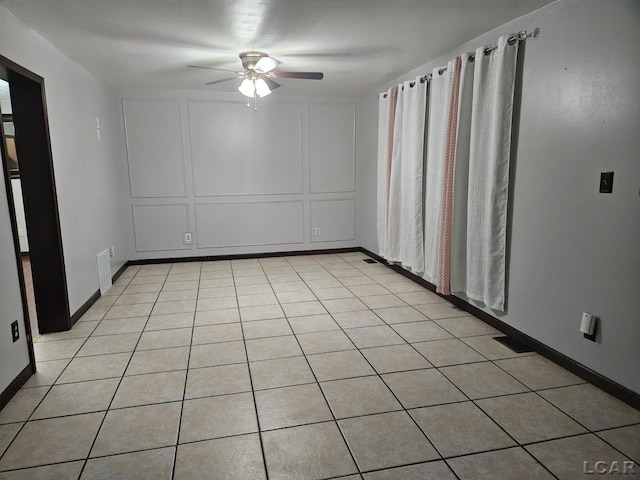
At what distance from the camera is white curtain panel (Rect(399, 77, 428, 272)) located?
13.4 ft

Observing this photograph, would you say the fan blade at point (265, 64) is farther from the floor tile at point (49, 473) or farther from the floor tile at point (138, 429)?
the floor tile at point (49, 473)

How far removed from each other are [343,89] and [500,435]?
14.9 feet

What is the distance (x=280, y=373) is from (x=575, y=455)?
1598 mm

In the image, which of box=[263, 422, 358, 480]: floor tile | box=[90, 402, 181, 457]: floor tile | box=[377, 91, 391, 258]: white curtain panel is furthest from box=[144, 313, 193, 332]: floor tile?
box=[377, 91, 391, 258]: white curtain panel

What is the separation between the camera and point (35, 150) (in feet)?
9.99

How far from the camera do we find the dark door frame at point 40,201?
2990 mm

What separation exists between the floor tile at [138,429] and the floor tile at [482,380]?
63.8 inches

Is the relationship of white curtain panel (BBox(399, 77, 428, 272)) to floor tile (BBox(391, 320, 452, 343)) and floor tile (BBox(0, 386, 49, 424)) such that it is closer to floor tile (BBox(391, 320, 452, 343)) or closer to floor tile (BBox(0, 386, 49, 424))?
floor tile (BBox(391, 320, 452, 343))

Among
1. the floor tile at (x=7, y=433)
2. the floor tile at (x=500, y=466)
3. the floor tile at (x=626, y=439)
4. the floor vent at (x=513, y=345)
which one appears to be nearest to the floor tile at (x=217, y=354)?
the floor tile at (x=7, y=433)

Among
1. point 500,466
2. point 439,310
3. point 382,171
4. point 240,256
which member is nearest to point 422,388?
point 500,466

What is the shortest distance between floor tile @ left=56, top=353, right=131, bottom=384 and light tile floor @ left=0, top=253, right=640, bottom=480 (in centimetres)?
1

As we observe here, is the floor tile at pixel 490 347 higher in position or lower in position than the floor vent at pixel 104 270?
lower

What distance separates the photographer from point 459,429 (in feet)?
6.63

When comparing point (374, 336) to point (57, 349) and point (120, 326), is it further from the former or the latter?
point (57, 349)
